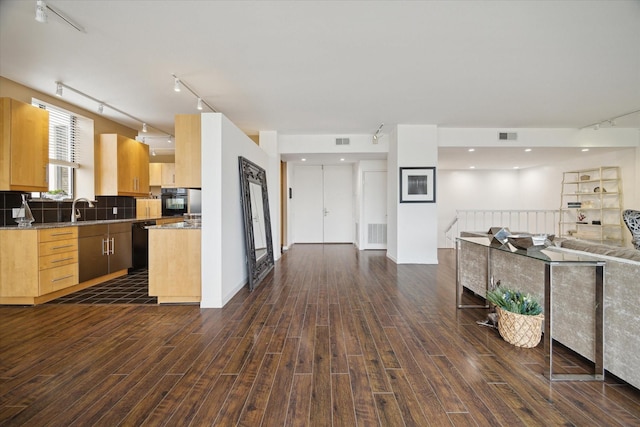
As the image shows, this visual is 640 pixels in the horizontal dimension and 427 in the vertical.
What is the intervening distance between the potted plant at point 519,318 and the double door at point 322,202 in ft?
21.1

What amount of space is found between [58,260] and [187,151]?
2.09 metres

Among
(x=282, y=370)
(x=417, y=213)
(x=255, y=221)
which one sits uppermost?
(x=417, y=213)

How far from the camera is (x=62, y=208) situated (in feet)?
14.5

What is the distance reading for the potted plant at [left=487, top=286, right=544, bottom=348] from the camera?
2.32 meters

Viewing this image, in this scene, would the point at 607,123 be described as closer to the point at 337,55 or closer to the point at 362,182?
the point at 362,182

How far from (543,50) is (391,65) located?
1561 millimetres

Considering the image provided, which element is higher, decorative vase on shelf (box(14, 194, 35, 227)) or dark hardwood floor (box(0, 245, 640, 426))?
decorative vase on shelf (box(14, 194, 35, 227))

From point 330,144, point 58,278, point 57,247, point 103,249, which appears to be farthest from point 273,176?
point 58,278

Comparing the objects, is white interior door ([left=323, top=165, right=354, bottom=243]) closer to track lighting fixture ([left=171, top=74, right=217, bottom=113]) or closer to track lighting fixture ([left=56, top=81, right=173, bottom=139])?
track lighting fixture ([left=171, top=74, right=217, bottom=113])

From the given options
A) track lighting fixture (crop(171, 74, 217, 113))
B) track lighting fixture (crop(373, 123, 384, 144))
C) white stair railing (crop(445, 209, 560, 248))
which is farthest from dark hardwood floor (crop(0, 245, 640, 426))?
white stair railing (crop(445, 209, 560, 248))

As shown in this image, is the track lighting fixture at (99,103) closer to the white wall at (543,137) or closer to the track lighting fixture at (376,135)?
the track lighting fixture at (376,135)

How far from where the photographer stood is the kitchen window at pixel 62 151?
14.6 feet

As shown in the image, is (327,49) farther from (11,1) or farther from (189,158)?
(11,1)

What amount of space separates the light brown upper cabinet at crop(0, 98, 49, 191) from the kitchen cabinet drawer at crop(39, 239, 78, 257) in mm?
784
